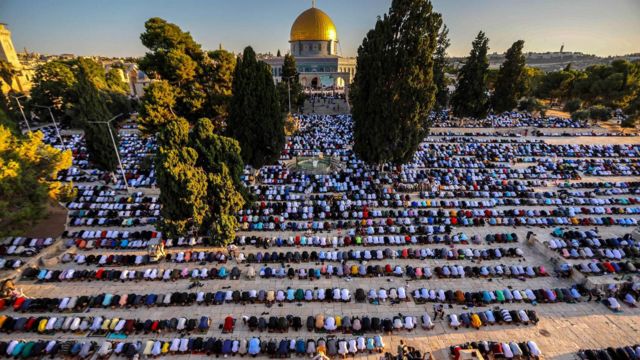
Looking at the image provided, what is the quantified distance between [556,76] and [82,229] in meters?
99.2

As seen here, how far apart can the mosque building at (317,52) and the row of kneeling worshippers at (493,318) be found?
7818cm

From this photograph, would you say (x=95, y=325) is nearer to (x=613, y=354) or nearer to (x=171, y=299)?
(x=171, y=299)

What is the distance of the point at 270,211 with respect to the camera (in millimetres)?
27172

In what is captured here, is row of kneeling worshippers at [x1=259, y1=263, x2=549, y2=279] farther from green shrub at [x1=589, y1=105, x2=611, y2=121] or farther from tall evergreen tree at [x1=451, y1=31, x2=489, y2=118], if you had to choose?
green shrub at [x1=589, y1=105, x2=611, y2=121]

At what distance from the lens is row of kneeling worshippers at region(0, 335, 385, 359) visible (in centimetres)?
1449

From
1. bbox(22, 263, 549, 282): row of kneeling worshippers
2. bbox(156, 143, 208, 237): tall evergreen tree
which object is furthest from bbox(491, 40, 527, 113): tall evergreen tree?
bbox(156, 143, 208, 237): tall evergreen tree

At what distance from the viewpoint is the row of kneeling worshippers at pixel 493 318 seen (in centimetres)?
1614

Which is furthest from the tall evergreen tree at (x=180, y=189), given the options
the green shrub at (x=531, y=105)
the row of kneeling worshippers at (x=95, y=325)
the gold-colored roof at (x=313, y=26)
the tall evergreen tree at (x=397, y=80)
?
the gold-colored roof at (x=313, y=26)

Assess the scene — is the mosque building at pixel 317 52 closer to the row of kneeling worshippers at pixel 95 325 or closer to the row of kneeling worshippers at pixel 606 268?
the row of kneeling worshippers at pixel 606 268

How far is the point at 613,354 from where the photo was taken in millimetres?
14141

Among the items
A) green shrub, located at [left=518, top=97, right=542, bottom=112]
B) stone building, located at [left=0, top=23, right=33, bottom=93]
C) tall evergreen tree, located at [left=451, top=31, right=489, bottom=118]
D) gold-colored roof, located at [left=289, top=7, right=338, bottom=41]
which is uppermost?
gold-colored roof, located at [left=289, top=7, right=338, bottom=41]

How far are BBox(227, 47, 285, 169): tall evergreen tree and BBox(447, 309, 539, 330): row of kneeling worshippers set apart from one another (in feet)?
74.4

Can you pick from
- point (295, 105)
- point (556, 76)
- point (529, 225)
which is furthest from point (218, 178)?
point (556, 76)

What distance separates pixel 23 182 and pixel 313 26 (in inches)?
3296
